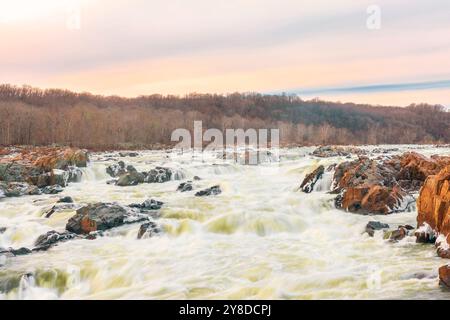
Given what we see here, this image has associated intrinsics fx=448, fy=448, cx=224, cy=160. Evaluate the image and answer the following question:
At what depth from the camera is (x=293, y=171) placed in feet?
74.0

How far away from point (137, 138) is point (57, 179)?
35344 millimetres

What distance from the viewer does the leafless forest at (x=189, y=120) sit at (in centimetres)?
5022

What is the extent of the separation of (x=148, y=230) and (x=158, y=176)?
9.75m

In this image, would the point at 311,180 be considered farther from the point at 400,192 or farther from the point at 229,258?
the point at 229,258

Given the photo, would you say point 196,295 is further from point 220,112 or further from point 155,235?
point 220,112

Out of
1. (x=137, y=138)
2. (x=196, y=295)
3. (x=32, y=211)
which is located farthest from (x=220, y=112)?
(x=196, y=295)

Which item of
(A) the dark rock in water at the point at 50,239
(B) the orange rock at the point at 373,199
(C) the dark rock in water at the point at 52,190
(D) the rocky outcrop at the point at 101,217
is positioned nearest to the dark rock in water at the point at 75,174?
(C) the dark rock in water at the point at 52,190

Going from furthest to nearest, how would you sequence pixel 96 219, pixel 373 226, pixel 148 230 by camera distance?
pixel 96 219 < pixel 148 230 < pixel 373 226

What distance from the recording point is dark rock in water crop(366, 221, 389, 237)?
10.6m

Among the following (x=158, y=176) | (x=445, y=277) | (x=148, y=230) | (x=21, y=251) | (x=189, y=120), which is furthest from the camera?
(x=189, y=120)

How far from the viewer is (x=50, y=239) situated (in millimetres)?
10406

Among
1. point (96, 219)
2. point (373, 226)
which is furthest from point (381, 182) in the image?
point (96, 219)

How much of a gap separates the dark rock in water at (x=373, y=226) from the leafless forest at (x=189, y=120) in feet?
119
